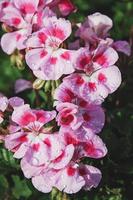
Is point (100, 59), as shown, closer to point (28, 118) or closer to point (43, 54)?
point (43, 54)

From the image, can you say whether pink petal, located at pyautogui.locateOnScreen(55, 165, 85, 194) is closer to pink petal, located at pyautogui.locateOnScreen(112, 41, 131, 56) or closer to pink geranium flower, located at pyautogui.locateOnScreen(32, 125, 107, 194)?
pink geranium flower, located at pyautogui.locateOnScreen(32, 125, 107, 194)

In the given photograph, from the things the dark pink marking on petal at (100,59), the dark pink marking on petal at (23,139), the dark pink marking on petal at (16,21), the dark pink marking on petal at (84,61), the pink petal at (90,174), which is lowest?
the pink petal at (90,174)

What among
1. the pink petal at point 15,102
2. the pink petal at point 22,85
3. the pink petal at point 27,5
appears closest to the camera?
the pink petal at point 15,102

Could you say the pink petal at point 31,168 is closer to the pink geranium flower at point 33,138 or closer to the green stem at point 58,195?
the pink geranium flower at point 33,138

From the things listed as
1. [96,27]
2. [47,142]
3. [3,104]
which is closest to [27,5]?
[96,27]

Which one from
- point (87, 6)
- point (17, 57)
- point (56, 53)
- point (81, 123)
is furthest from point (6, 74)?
point (81, 123)

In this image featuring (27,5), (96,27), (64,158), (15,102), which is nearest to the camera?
(64,158)

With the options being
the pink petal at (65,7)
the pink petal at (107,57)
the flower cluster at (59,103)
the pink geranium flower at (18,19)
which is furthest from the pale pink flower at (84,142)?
the pink petal at (65,7)

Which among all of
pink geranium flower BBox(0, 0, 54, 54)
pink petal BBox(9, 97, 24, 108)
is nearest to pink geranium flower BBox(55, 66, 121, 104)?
pink petal BBox(9, 97, 24, 108)
